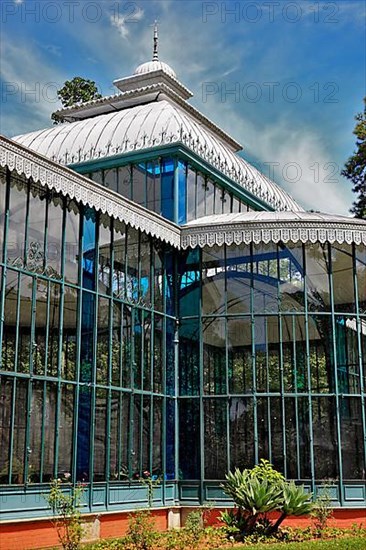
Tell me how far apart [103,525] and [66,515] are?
2033 millimetres

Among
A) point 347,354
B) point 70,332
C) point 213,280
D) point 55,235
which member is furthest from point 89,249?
point 347,354

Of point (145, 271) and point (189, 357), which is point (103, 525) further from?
point (145, 271)

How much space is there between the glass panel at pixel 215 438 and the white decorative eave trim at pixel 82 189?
3.79 m

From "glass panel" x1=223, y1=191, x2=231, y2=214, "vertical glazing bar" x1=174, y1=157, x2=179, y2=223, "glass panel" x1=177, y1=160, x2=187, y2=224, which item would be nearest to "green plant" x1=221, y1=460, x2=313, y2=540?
"vertical glazing bar" x1=174, y1=157, x2=179, y2=223

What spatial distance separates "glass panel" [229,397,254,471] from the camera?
53.9 ft

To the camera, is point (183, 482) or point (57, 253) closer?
point (57, 253)

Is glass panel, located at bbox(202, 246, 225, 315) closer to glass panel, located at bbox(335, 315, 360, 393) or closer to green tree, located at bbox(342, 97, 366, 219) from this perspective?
glass panel, located at bbox(335, 315, 360, 393)

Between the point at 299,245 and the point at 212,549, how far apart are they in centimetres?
741

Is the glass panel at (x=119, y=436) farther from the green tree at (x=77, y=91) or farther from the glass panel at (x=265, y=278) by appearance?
the green tree at (x=77, y=91)

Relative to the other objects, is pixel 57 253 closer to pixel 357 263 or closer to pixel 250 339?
pixel 250 339

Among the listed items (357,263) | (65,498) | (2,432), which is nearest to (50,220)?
(2,432)

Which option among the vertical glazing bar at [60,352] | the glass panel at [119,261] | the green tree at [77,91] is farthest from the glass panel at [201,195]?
the green tree at [77,91]

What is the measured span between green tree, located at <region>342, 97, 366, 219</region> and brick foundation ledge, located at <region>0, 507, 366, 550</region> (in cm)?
1487

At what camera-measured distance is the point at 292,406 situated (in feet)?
54.3
